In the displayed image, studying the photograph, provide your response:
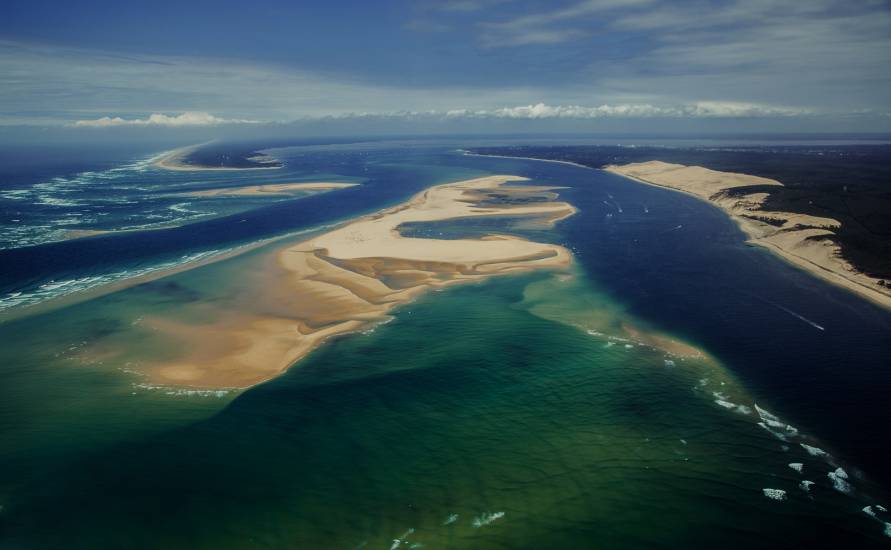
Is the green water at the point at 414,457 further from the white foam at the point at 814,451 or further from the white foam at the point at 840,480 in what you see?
the white foam at the point at 840,480

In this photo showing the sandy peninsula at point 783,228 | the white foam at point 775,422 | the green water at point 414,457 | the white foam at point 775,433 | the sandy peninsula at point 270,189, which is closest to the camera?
the green water at point 414,457

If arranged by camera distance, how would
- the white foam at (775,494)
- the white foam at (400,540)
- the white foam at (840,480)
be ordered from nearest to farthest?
the white foam at (400,540)
the white foam at (775,494)
the white foam at (840,480)

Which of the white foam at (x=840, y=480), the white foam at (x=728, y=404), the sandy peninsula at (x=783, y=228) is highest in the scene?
the sandy peninsula at (x=783, y=228)

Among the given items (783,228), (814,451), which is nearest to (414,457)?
(814,451)

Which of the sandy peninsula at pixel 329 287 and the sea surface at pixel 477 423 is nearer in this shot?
the sea surface at pixel 477 423

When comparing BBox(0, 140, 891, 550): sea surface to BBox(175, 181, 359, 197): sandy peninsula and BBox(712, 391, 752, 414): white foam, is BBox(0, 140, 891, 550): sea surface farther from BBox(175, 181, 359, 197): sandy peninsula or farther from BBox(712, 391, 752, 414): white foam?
BBox(175, 181, 359, 197): sandy peninsula

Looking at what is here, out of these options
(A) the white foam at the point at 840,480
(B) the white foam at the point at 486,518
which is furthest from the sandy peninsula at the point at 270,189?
(A) the white foam at the point at 840,480
